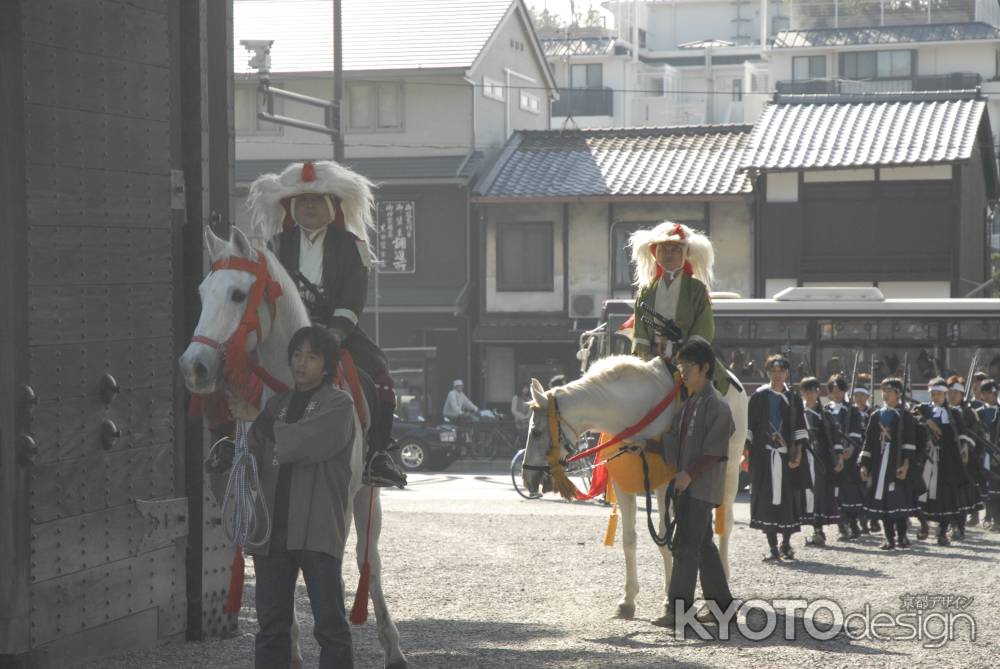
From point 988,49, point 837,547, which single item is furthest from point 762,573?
point 988,49

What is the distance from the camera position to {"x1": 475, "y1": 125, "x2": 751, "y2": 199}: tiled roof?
3466cm

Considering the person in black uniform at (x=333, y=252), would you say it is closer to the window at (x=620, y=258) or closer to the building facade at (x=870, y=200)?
the building facade at (x=870, y=200)

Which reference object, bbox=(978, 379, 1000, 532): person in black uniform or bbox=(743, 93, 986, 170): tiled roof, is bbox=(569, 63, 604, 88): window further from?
bbox=(978, 379, 1000, 532): person in black uniform

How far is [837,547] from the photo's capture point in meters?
14.8

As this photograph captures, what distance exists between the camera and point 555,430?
9.49m

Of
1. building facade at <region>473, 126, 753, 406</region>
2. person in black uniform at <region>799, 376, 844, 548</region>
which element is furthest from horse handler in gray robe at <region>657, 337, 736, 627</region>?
building facade at <region>473, 126, 753, 406</region>

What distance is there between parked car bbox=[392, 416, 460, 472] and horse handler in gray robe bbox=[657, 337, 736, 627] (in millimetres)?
19865

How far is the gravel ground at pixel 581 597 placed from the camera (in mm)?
8078

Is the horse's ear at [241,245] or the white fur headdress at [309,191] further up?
the white fur headdress at [309,191]

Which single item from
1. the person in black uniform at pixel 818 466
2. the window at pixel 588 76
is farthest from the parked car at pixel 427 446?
the window at pixel 588 76

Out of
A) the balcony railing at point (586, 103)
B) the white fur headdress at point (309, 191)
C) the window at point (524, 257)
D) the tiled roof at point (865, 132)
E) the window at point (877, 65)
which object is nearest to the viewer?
the white fur headdress at point (309, 191)

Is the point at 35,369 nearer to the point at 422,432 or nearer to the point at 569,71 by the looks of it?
the point at 422,432

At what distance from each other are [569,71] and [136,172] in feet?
167

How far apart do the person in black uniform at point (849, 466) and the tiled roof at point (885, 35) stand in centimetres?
3795
